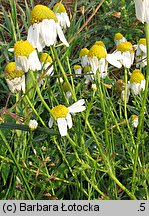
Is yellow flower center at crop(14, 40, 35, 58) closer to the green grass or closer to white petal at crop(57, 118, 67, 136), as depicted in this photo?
the green grass

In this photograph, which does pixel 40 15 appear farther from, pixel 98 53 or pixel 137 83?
pixel 137 83

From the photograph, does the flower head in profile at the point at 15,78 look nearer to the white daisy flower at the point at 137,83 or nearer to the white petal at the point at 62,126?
the white petal at the point at 62,126

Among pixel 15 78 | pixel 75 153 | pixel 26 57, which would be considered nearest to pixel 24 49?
pixel 26 57

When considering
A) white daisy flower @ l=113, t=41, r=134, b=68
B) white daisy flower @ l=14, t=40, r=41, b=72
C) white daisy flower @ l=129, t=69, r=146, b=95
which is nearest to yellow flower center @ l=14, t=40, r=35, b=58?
white daisy flower @ l=14, t=40, r=41, b=72

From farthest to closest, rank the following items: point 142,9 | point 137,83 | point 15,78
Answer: point 137,83
point 15,78
point 142,9

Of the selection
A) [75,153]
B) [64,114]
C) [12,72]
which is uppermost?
[12,72]

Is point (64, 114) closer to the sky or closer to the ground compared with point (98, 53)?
closer to the ground
